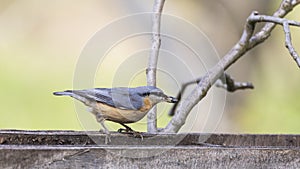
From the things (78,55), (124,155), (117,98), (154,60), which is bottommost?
(124,155)

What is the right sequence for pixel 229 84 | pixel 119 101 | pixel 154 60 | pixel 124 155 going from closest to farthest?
pixel 124 155 < pixel 119 101 < pixel 154 60 < pixel 229 84

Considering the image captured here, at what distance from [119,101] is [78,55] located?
231 centimetres

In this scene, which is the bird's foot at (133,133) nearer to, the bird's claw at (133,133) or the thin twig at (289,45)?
the bird's claw at (133,133)

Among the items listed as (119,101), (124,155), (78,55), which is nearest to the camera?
(124,155)

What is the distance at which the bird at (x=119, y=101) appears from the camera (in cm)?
129

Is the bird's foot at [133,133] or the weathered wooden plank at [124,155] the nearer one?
the weathered wooden plank at [124,155]

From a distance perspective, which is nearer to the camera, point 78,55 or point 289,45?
point 289,45

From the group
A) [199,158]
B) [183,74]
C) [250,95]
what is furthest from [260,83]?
[199,158]

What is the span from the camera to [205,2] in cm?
298

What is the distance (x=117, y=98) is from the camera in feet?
4.24

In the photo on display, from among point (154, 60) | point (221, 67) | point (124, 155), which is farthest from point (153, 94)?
point (221, 67)

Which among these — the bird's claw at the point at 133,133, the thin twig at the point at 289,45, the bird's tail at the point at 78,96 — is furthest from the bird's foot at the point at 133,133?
the thin twig at the point at 289,45

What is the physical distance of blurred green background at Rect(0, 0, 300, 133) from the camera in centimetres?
294

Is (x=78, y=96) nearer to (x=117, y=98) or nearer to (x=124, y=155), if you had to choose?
(x=117, y=98)
